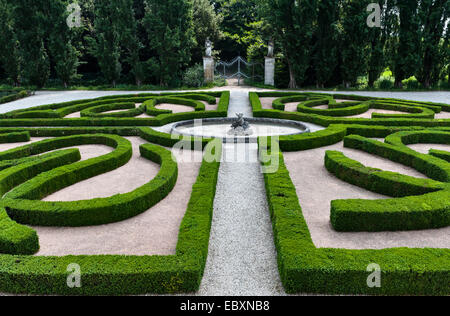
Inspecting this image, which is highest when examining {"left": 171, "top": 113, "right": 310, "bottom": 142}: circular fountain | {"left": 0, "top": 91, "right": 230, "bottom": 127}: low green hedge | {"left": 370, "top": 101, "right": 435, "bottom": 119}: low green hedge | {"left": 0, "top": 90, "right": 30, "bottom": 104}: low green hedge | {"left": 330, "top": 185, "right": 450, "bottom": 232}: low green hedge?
{"left": 0, "top": 90, "right": 30, "bottom": 104}: low green hedge

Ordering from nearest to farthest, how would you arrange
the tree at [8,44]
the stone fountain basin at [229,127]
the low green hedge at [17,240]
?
the low green hedge at [17,240], the stone fountain basin at [229,127], the tree at [8,44]

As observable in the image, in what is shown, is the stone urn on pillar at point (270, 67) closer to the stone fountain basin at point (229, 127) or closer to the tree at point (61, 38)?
the stone fountain basin at point (229, 127)

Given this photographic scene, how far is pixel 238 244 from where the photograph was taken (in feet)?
23.7

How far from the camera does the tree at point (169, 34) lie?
33188mm

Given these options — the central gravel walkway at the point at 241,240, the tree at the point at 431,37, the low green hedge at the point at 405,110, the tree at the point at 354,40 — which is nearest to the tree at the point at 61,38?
the tree at the point at 354,40

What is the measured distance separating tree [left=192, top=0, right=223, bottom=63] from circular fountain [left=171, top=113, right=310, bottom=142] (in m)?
25.6

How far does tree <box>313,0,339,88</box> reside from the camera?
98.3 ft

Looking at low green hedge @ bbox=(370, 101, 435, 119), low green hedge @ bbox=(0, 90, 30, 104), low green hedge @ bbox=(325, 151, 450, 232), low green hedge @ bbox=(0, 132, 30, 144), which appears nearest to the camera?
low green hedge @ bbox=(325, 151, 450, 232)

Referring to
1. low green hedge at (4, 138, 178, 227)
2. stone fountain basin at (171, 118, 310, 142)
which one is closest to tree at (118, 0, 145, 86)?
A: stone fountain basin at (171, 118, 310, 142)

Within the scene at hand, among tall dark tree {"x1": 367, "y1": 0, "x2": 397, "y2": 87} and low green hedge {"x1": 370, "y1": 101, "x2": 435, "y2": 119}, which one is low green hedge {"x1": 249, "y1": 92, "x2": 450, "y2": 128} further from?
tall dark tree {"x1": 367, "y1": 0, "x2": 397, "y2": 87}

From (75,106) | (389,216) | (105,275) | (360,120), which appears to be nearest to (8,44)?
(75,106)

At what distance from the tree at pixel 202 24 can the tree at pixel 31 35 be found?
16.6 meters

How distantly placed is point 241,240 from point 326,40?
28.1m
